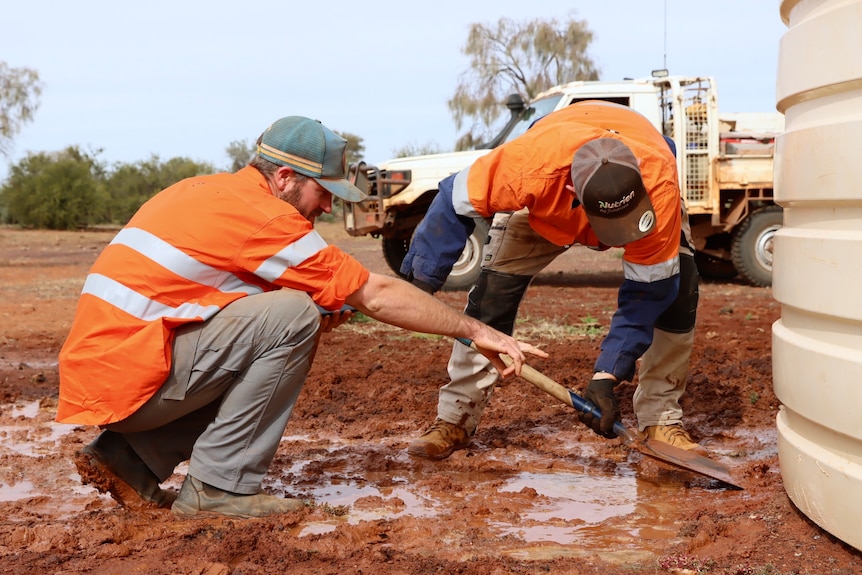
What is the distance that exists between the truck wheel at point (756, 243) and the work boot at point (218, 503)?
8835 millimetres

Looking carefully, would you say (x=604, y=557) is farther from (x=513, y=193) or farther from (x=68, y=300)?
(x=68, y=300)

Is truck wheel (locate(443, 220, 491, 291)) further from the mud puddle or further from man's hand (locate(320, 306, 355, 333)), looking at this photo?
man's hand (locate(320, 306, 355, 333))

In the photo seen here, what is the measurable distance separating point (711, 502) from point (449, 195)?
155cm

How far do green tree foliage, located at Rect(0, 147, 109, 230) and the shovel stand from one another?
2682 centimetres

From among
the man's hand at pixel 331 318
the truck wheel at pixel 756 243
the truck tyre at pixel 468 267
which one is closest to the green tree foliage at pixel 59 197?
the truck tyre at pixel 468 267

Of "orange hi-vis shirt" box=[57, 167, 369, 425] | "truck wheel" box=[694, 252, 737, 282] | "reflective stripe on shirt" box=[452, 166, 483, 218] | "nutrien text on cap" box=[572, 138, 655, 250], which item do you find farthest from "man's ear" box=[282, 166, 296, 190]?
"truck wheel" box=[694, 252, 737, 282]

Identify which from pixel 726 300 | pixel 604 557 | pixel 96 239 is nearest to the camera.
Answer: pixel 604 557

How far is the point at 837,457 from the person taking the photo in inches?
101

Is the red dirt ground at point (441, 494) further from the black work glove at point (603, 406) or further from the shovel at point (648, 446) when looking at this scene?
the black work glove at point (603, 406)

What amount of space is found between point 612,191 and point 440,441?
1.57 m

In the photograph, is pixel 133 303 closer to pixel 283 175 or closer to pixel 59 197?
pixel 283 175

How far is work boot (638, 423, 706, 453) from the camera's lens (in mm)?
4137

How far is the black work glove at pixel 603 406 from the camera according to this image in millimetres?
3654

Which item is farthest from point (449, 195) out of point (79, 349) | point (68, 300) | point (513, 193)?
point (68, 300)
